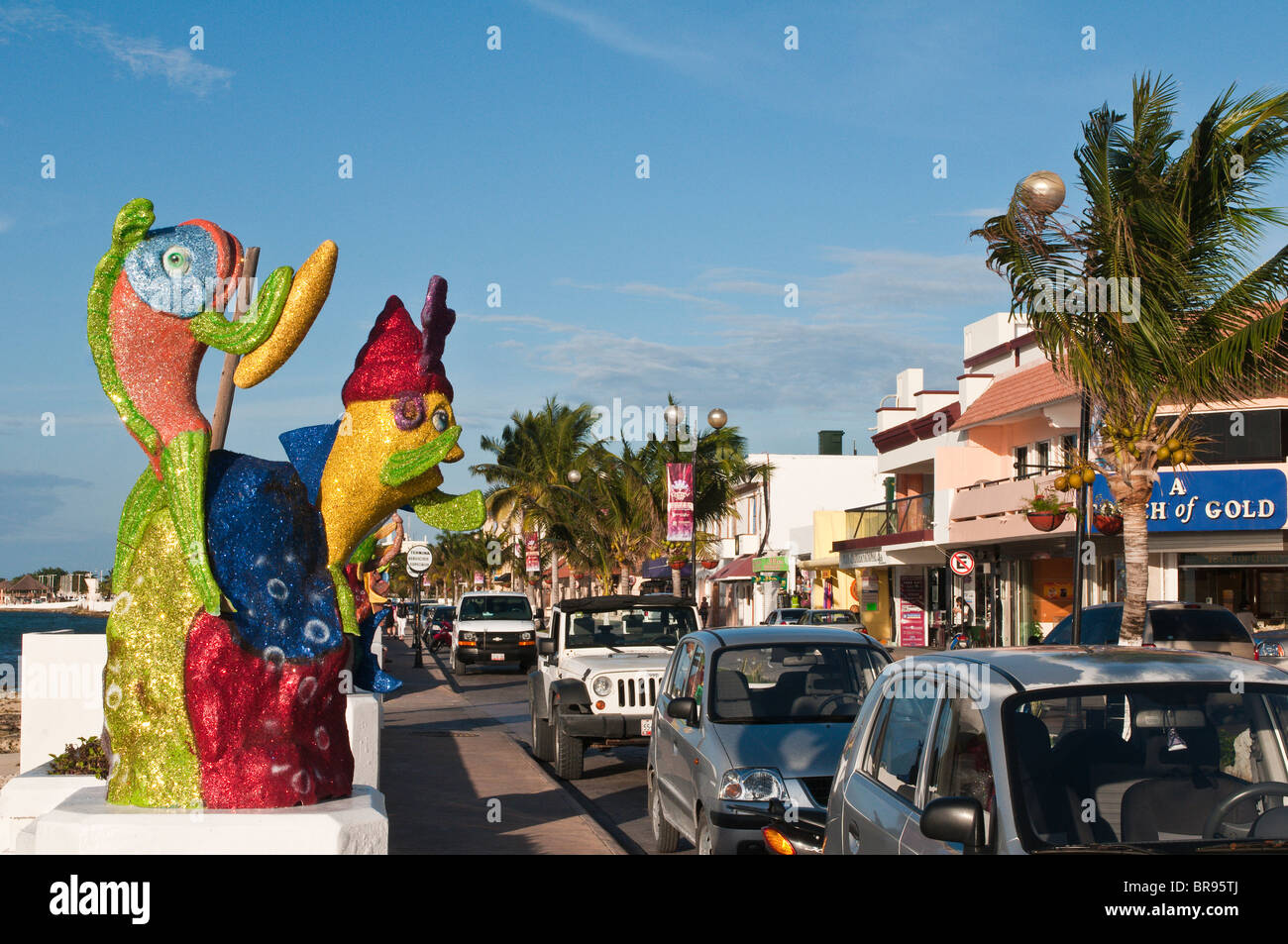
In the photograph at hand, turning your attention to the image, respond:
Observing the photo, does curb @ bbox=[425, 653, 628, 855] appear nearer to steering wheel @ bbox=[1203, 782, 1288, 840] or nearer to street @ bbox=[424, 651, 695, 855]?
street @ bbox=[424, 651, 695, 855]

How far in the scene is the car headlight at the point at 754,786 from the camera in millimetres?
7676

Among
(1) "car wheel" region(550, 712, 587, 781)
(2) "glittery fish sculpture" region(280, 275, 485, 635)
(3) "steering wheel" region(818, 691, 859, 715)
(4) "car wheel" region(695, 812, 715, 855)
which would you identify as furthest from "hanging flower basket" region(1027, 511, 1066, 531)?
(2) "glittery fish sculpture" region(280, 275, 485, 635)

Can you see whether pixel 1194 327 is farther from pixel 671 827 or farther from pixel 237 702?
pixel 237 702

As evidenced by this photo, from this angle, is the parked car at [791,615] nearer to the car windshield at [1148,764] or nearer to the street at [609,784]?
the street at [609,784]

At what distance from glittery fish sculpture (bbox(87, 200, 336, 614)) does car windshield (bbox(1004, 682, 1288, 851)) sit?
147 inches

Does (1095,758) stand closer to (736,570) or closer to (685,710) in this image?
(685,710)

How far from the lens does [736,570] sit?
57.3 m

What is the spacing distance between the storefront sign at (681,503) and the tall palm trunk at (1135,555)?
869 centimetres

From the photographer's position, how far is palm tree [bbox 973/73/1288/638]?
13.4 metres

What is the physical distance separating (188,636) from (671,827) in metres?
4.76

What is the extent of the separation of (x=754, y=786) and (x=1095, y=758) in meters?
3.44

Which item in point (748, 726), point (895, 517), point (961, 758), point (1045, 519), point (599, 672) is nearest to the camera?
point (961, 758)

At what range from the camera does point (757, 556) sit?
54.7 m

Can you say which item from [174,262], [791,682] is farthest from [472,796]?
[174,262]
